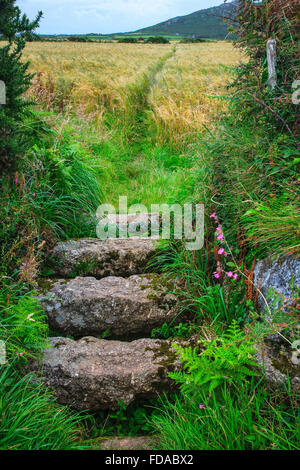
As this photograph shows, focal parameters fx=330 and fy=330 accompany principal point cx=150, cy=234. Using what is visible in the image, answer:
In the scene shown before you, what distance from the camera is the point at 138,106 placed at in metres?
9.31

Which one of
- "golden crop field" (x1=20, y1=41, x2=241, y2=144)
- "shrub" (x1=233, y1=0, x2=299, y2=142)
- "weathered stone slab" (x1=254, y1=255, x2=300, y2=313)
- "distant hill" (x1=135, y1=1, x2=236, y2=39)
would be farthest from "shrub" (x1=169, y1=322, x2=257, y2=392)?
"distant hill" (x1=135, y1=1, x2=236, y2=39)

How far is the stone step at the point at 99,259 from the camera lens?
370cm

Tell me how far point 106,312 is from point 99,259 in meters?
0.81

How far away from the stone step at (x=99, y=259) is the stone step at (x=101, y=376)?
1.10 m

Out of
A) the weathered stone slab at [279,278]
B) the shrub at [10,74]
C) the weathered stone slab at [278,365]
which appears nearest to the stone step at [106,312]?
the weathered stone slab at [279,278]

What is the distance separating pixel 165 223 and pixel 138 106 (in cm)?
621

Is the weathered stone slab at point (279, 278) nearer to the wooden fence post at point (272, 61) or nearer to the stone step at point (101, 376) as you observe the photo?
the stone step at point (101, 376)

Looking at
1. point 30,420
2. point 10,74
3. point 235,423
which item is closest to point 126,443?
point 30,420

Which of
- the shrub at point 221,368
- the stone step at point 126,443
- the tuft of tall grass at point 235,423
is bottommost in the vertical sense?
the stone step at point 126,443

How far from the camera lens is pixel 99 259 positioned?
12.4 feet

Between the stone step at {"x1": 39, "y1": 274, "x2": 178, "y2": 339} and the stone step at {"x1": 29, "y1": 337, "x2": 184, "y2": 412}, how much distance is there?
0.39 meters

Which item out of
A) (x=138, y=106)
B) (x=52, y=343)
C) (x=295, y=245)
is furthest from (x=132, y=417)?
(x=138, y=106)

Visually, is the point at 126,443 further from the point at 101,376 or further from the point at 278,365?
the point at 278,365

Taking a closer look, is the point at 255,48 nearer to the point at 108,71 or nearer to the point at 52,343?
the point at 52,343
